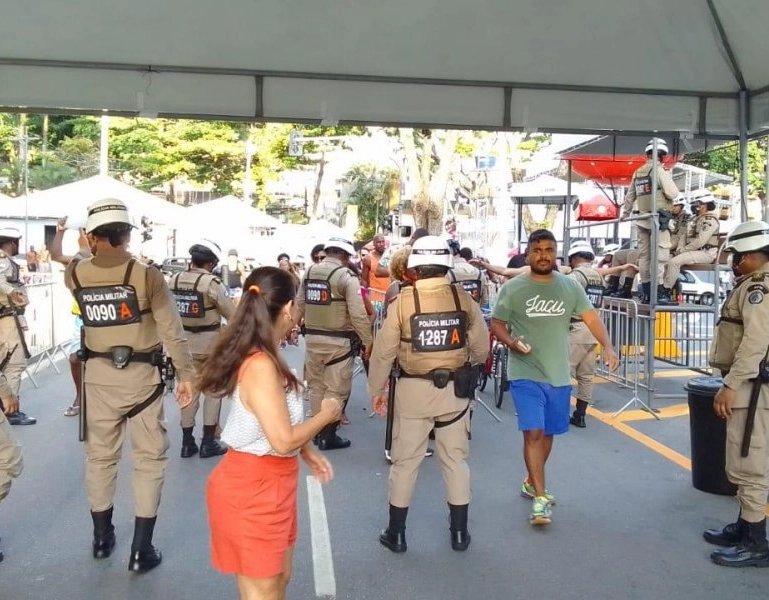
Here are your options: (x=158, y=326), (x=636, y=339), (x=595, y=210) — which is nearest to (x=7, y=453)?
(x=158, y=326)

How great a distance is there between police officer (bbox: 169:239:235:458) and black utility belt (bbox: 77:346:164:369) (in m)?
2.26

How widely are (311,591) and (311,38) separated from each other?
12.1 feet

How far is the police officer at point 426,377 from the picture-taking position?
4621 millimetres

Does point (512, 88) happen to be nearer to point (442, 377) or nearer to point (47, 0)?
point (442, 377)

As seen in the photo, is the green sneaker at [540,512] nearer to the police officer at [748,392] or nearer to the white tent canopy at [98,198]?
the police officer at [748,392]

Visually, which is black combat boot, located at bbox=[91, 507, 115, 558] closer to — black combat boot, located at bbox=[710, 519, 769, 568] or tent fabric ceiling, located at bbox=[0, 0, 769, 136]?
A: tent fabric ceiling, located at bbox=[0, 0, 769, 136]

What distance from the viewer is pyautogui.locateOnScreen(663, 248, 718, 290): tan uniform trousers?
945cm

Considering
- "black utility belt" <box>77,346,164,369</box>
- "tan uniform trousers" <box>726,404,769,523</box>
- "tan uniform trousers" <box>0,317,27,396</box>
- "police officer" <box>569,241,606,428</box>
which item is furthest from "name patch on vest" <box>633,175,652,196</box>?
"tan uniform trousers" <box>0,317,27,396</box>

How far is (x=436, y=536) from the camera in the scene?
16.5 ft

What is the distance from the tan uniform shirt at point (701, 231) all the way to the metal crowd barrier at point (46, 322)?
9.03 metres

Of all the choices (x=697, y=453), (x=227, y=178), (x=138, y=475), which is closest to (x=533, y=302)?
(x=697, y=453)

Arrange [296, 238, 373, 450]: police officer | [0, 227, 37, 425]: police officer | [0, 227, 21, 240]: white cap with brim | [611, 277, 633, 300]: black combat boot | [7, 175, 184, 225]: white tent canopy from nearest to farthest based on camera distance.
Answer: [296, 238, 373, 450]: police officer < [0, 227, 37, 425]: police officer < [0, 227, 21, 240]: white cap with brim < [611, 277, 633, 300]: black combat boot < [7, 175, 184, 225]: white tent canopy

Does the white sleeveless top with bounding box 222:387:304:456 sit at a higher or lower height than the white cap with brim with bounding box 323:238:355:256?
lower

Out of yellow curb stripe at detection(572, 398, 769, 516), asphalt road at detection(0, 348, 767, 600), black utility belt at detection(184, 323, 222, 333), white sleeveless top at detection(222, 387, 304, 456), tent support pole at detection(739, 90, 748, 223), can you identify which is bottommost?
asphalt road at detection(0, 348, 767, 600)
